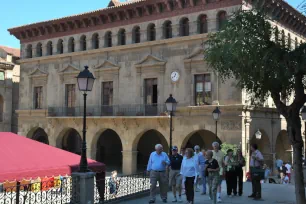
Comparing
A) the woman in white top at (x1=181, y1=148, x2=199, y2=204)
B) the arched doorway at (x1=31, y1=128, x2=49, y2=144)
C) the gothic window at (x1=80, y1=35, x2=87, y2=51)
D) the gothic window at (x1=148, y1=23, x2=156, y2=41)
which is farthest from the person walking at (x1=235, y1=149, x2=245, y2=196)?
the arched doorway at (x1=31, y1=128, x2=49, y2=144)

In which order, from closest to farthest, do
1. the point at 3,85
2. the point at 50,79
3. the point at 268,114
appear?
1. the point at 268,114
2. the point at 50,79
3. the point at 3,85

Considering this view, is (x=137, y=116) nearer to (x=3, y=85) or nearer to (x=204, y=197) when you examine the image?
(x=204, y=197)

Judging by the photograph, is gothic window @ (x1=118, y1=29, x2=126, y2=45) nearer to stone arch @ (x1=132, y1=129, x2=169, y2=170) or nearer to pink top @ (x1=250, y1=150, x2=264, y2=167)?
stone arch @ (x1=132, y1=129, x2=169, y2=170)

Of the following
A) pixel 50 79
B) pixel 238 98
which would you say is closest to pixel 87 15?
pixel 50 79

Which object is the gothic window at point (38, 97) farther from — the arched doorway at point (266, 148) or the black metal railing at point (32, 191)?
the black metal railing at point (32, 191)

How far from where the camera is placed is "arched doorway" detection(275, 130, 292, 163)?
2848 cm

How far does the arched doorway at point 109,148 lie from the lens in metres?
34.3

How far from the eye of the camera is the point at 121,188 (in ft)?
47.1

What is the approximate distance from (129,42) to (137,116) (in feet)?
16.9

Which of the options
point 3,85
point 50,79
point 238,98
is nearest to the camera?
point 238,98

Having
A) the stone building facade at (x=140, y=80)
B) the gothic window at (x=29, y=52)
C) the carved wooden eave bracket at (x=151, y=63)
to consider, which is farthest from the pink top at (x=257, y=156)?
the gothic window at (x=29, y=52)

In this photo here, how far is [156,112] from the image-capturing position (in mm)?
25422

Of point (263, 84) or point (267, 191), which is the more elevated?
point (263, 84)

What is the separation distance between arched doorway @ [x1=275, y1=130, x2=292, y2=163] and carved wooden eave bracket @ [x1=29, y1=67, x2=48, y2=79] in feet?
59.7
